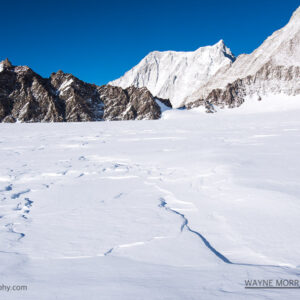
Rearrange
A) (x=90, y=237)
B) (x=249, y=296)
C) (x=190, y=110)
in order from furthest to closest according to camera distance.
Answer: (x=190, y=110) < (x=90, y=237) < (x=249, y=296)

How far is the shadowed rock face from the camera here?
86.8m

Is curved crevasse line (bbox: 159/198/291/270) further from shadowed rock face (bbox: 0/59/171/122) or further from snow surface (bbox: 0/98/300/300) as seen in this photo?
shadowed rock face (bbox: 0/59/171/122)

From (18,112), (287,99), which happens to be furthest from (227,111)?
(18,112)

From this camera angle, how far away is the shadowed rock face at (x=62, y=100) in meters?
86.8

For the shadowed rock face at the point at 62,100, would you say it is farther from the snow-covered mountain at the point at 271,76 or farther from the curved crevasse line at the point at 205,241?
the curved crevasse line at the point at 205,241

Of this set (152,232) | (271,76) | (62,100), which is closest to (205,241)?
(152,232)

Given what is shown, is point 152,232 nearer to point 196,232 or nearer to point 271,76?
point 196,232

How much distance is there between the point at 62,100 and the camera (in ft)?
308

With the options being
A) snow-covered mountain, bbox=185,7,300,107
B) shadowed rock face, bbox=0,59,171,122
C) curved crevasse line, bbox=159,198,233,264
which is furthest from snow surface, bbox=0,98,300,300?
snow-covered mountain, bbox=185,7,300,107

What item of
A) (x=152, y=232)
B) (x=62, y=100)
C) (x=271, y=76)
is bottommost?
(x=152, y=232)

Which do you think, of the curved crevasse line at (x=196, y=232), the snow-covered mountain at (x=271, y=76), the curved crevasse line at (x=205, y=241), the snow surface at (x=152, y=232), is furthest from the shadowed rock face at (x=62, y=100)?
the curved crevasse line at (x=205, y=241)

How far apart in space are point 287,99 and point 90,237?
425 ft

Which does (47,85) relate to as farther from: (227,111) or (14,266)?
(14,266)

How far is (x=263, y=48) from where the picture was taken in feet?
447
